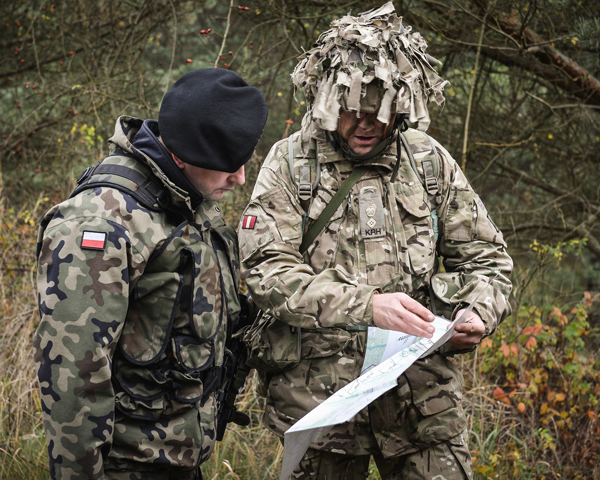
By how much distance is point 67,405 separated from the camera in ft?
4.88

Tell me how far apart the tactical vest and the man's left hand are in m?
0.85

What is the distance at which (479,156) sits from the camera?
553cm

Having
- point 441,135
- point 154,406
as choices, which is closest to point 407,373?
point 154,406

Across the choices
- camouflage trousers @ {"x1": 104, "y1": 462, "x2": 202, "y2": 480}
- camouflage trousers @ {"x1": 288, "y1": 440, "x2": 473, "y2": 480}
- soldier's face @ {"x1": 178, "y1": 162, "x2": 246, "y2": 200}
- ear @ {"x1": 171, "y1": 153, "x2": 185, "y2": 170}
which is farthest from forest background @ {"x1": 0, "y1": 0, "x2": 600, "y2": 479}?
ear @ {"x1": 171, "y1": 153, "x2": 185, "y2": 170}

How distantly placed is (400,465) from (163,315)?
1.14 m

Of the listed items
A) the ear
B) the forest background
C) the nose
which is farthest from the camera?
the forest background

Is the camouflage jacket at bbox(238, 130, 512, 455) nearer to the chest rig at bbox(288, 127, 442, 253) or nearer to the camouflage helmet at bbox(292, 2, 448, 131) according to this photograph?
the chest rig at bbox(288, 127, 442, 253)

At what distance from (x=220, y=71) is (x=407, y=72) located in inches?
28.0

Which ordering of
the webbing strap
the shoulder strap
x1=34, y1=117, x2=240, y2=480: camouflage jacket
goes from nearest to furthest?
x1=34, y1=117, x2=240, y2=480: camouflage jacket → the shoulder strap → the webbing strap

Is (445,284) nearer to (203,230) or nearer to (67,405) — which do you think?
(203,230)

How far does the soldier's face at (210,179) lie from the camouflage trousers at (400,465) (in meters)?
1.07

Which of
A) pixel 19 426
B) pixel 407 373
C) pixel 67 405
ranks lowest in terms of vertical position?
pixel 19 426

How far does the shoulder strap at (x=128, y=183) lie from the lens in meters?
1.62

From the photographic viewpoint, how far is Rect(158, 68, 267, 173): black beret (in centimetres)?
168
